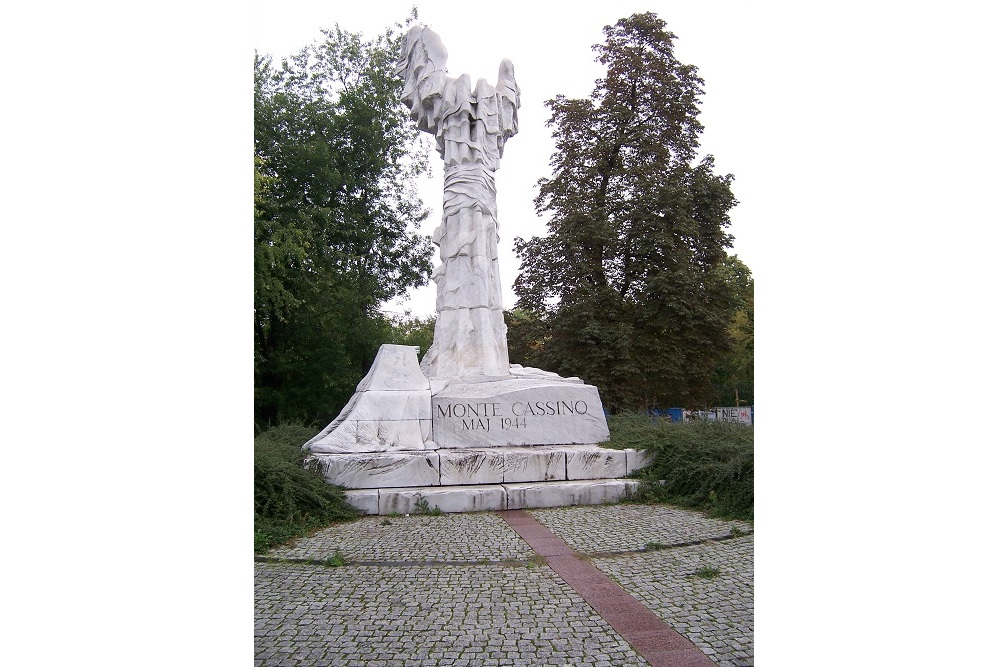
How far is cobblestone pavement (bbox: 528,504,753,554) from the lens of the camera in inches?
219

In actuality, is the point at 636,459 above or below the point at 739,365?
below

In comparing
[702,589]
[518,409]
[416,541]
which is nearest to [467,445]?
[518,409]

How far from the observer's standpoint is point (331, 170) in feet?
64.8

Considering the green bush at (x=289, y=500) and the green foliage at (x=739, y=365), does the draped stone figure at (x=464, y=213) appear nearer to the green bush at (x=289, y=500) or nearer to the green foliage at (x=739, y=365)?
the green bush at (x=289, y=500)

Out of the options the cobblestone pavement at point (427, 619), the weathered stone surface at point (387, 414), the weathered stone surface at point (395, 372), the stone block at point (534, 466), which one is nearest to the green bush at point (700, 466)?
the stone block at point (534, 466)

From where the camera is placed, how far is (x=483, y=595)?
13.8ft

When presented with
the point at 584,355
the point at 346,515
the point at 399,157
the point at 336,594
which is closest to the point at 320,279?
the point at 399,157

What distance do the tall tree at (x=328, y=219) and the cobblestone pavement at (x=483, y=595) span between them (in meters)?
11.4

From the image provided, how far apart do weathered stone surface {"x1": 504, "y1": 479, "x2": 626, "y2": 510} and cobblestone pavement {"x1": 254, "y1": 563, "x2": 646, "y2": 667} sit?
2.36 meters

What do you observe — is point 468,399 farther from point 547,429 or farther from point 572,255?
point 572,255

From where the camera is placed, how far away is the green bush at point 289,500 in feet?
19.7

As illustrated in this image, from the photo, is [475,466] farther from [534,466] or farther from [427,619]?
[427,619]

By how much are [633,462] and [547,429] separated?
114 cm

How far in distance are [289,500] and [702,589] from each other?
385 centimetres
